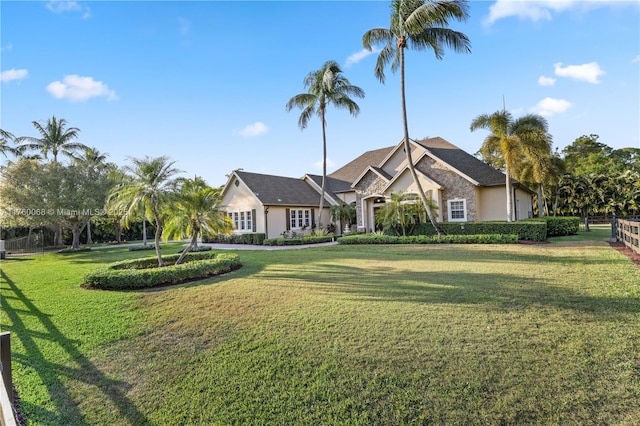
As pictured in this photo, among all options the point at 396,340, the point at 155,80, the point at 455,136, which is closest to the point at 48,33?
the point at 155,80

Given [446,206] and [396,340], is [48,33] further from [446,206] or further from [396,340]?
[446,206]

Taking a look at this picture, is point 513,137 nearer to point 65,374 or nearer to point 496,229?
point 496,229

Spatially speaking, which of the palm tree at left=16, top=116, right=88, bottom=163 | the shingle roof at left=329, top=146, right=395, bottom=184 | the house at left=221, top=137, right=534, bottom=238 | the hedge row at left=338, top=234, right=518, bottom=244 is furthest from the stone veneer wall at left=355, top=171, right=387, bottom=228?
the palm tree at left=16, top=116, right=88, bottom=163

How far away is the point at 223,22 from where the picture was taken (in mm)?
12109

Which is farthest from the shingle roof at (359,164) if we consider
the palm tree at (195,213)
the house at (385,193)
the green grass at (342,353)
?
the green grass at (342,353)

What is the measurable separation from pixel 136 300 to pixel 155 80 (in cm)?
1063

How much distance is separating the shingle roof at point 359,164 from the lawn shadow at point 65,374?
85.6ft

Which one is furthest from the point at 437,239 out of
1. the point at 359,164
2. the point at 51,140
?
the point at 51,140

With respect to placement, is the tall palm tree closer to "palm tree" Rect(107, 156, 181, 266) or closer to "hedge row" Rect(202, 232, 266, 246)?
"hedge row" Rect(202, 232, 266, 246)

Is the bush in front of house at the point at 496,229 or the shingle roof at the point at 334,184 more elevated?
the shingle roof at the point at 334,184

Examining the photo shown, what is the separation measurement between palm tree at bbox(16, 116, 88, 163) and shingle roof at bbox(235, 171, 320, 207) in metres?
20.2

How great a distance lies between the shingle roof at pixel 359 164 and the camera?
30.8 metres

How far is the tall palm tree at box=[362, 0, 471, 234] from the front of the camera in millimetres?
16172

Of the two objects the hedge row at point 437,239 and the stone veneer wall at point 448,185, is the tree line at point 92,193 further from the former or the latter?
the stone veneer wall at point 448,185
